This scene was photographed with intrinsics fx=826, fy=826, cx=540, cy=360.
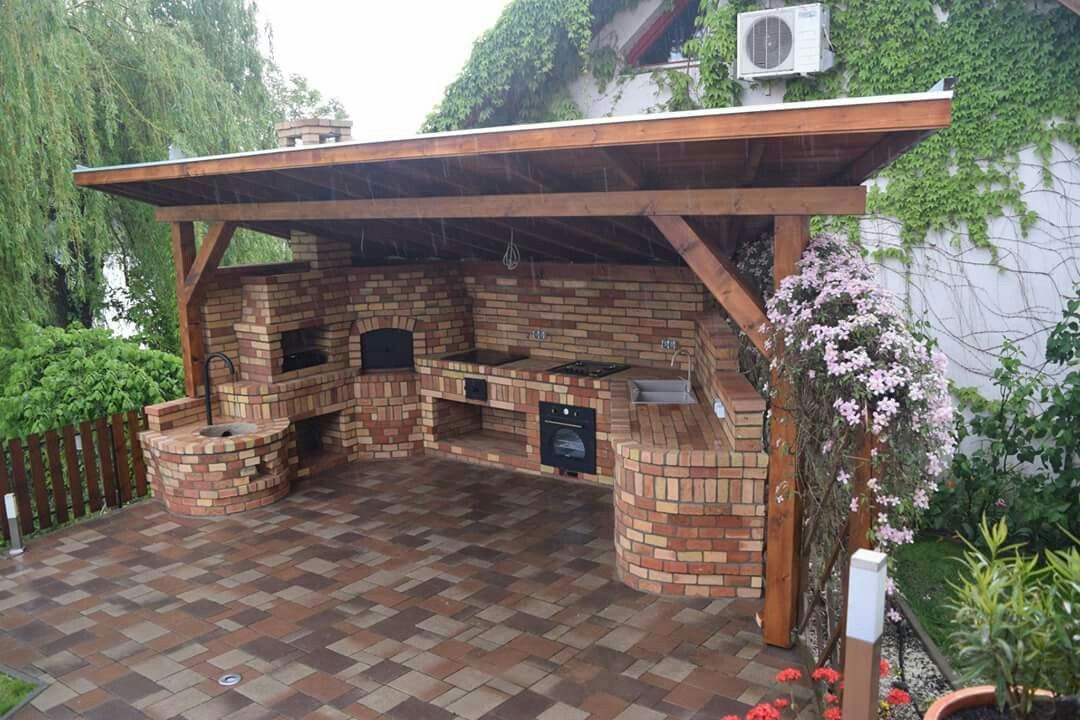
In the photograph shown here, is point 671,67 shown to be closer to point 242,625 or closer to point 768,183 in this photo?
point 768,183

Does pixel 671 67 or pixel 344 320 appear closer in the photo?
pixel 344 320

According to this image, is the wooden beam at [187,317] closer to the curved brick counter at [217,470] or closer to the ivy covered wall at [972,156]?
the curved brick counter at [217,470]

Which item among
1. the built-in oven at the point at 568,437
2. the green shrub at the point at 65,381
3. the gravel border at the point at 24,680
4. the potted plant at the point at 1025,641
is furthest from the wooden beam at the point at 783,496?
the green shrub at the point at 65,381

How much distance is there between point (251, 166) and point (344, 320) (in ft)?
10.7

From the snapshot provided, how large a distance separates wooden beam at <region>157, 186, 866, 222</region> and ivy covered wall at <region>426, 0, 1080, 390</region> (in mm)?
4328

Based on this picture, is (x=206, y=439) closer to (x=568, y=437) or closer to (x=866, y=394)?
(x=568, y=437)

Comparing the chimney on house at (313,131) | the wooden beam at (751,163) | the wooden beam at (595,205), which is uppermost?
the chimney on house at (313,131)

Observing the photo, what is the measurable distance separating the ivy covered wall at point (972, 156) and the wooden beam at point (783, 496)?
413cm

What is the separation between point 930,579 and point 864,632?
11.1 feet

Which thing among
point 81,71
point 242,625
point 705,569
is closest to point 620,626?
point 705,569

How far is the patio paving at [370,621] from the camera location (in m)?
4.41

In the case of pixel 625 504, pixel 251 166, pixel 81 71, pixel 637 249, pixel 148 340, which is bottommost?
pixel 625 504

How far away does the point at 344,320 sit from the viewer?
884 cm

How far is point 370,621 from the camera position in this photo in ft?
17.3
